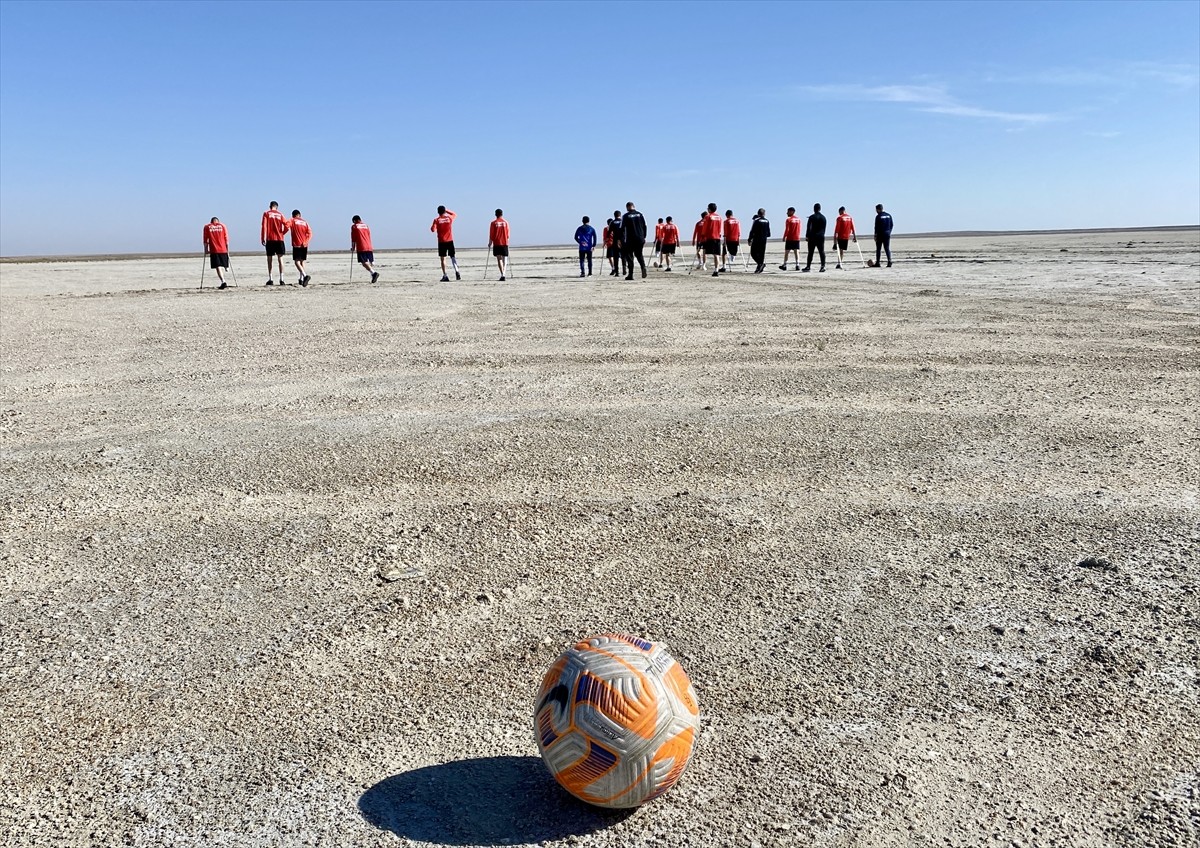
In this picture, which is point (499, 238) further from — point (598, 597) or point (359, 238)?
point (598, 597)

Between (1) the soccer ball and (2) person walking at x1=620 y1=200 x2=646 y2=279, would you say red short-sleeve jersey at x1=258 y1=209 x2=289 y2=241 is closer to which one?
(2) person walking at x1=620 y1=200 x2=646 y2=279

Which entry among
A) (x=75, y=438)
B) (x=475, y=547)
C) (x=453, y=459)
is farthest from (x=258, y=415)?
(x=475, y=547)

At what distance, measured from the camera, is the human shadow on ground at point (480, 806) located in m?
2.76

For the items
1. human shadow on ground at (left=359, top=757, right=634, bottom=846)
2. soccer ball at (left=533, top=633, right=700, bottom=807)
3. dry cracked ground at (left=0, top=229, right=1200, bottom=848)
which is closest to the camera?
soccer ball at (left=533, top=633, right=700, bottom=807)

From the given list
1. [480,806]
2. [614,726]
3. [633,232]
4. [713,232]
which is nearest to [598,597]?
[480,806]

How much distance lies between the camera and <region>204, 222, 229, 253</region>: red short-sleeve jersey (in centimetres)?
2275

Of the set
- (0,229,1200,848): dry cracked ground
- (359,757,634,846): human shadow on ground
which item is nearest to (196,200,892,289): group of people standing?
(0,229,1200,848): dry cracked ground

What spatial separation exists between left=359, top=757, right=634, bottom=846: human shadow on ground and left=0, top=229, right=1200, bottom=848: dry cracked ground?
0.01 meters

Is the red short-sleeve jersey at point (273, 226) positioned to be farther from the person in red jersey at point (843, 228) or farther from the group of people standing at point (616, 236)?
the person in red jersey at point (843, 228)

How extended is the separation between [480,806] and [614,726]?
0.56 m

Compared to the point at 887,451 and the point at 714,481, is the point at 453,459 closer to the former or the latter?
the point at 714,481

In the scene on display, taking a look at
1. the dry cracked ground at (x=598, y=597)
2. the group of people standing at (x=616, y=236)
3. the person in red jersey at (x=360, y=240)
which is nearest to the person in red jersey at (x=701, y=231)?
the group of people standing at (x=616, y=236)

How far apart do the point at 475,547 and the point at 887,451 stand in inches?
121

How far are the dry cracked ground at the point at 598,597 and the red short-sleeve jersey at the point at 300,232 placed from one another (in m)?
14.1
